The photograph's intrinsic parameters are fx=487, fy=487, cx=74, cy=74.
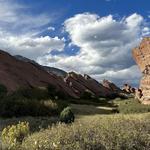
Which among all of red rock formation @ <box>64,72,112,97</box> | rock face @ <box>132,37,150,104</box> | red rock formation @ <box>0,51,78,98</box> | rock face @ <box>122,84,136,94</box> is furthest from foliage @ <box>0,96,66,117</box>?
rock face @ <box>122,84,136,94</box>

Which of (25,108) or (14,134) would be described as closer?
(14,134)

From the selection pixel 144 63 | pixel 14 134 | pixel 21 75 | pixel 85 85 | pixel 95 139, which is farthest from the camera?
pixel 85 85

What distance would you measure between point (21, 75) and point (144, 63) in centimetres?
1961

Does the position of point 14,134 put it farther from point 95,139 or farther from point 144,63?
point 144,63

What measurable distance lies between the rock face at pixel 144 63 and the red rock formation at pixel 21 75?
13676 mm

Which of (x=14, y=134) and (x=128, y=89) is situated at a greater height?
(x=128, y=89)

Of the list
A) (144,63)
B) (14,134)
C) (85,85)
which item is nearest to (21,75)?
(144,63)

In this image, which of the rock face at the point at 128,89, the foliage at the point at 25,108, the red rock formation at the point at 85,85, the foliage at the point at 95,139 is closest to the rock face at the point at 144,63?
the foliage at the point at 25,108

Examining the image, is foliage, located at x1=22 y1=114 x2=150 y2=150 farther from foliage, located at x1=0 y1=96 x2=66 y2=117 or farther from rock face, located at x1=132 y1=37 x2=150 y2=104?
rock face, located at x1=132 y1=37 x2=150 y2=104

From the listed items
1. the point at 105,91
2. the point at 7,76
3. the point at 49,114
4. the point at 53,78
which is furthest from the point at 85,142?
the point at 105,91

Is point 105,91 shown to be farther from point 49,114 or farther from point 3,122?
point 3,122

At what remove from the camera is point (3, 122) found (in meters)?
24.5

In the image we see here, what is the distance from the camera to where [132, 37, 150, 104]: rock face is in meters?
39.4

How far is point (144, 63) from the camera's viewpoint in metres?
39.9
